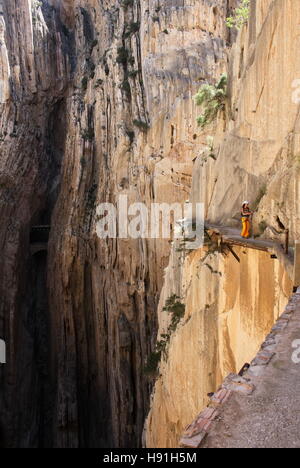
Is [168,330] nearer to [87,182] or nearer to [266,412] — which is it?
[266,412]

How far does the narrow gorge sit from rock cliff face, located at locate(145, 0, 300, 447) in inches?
1.7

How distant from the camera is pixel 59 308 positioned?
24656 mm

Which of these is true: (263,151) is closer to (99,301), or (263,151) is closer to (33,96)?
(99,301)

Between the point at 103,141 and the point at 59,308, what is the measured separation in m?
11.5

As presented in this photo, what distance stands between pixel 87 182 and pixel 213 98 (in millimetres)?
14472

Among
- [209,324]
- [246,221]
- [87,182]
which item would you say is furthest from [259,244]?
[87,182]

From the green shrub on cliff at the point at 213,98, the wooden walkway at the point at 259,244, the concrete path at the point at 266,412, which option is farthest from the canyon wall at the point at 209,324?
the green shrub on cliff at the point at 213,98

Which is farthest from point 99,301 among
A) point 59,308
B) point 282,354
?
point 282,354

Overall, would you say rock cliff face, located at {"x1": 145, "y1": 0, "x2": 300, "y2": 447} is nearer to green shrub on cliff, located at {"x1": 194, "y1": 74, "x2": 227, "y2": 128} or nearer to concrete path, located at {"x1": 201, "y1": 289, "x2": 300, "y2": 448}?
green shrub on cliff, located at {"x1": 194, "y1": 74, "x2": 227, "y2": 128}

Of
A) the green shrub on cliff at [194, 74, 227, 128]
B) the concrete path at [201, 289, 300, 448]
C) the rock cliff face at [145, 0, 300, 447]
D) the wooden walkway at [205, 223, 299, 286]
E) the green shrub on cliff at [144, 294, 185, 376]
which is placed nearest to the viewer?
the concrete path at [201, 289, 300, 448]

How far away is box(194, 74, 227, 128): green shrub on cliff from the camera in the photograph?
35.1ft

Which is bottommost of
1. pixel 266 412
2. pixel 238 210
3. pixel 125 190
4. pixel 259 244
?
pixel 266 412

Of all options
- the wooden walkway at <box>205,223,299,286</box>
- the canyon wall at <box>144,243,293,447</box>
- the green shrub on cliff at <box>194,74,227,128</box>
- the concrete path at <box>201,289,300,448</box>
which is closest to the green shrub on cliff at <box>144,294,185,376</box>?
the canyon wall at <box>144,243,293,447</box>

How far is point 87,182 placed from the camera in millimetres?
23969
